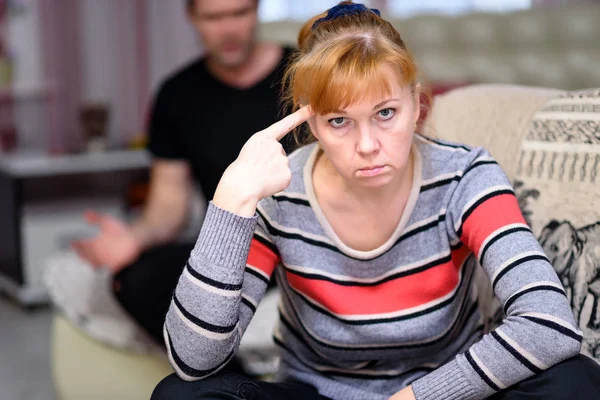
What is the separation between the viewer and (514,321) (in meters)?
0.94

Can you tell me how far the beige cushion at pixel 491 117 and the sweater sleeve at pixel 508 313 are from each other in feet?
0.82

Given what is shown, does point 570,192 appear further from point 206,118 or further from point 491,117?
point 206,118

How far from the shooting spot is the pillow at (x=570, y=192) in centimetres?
112

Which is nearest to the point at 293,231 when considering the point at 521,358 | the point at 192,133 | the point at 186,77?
the point at 521,358

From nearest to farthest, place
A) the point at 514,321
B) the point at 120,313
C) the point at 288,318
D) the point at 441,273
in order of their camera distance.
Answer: the point at 514,321 < the point at 441,273 < the point at 288,318 < the point at 120,313

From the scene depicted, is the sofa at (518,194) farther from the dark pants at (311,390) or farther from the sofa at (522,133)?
the dark pants at (311,390)

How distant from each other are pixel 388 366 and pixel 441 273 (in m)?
0.17

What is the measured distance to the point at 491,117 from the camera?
4.39 feet

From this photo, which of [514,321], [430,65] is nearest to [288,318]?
[514,321]

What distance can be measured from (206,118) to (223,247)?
99cm

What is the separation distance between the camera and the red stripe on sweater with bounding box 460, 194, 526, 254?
101 cm

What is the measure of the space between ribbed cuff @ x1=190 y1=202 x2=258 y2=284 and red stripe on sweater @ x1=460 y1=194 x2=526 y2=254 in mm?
308

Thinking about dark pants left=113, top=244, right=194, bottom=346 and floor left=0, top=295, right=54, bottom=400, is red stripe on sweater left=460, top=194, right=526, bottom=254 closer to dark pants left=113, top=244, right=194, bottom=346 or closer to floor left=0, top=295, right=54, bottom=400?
dark pants left=113, top=244, right=194, bottom=346

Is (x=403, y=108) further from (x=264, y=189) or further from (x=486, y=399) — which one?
(x=486, y=399)
